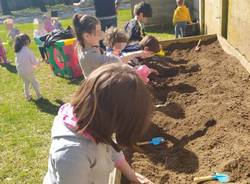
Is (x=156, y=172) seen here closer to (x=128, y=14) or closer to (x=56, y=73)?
(x=56, y=73)

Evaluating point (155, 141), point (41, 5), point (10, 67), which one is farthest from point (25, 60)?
point (41, 5)

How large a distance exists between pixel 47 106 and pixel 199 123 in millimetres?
2918

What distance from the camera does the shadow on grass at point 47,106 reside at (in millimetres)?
5768

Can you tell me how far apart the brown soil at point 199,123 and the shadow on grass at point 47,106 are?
5.39 feet

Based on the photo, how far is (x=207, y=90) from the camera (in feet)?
16.0

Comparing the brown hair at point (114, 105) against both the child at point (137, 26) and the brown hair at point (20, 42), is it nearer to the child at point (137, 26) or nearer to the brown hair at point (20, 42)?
the child at point (137, 26)

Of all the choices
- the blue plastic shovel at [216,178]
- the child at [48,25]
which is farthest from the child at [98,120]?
the child at [48,25]

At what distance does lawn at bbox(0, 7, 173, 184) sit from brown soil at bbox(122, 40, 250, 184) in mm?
A: 1346

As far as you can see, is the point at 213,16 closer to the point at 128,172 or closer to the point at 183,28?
the point at 183,28

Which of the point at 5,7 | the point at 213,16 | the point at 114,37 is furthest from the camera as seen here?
the point at 5,7

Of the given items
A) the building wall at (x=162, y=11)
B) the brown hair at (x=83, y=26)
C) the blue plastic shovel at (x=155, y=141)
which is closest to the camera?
the brown hair at (x=83, y=26)

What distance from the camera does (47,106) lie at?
19.7 feet

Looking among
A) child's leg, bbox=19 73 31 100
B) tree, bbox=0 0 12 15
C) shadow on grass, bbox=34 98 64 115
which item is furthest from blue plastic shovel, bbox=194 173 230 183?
tree, bbox=0 0 12 15

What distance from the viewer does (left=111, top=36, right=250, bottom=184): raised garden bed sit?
3.19 m
